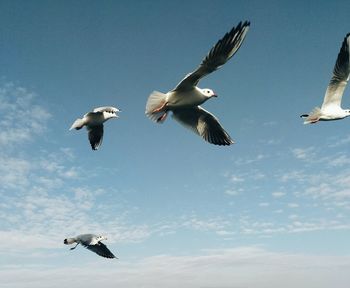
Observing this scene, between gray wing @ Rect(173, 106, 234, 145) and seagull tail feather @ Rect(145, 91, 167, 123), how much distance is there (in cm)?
151

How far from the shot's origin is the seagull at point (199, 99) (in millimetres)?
13227

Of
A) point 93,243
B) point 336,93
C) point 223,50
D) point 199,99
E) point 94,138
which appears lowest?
point 93,243

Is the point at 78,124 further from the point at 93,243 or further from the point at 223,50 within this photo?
the point at 223,50

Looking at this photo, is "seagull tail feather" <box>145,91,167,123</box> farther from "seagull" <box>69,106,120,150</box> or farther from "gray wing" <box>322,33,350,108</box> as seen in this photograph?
"gray wing" <box>322,33,350,108</box>

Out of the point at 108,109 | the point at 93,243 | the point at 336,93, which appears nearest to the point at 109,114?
the point at 108,109

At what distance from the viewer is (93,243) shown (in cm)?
1919

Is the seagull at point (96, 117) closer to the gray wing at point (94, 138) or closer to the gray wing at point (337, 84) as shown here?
the gray wing at point (94, 138)

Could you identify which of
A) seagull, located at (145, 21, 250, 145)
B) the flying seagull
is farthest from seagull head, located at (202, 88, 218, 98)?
the flying seagull

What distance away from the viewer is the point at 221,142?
1750 centimetres

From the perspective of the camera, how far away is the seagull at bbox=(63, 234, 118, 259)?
1919cm

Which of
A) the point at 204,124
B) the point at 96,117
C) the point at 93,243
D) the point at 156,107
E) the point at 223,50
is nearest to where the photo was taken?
the point at 223,50

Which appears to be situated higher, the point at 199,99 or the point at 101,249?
the point at 199,99

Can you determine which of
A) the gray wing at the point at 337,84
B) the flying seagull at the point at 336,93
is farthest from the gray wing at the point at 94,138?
the gray wing at the point at 337,84

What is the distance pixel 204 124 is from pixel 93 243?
7.12 meters
